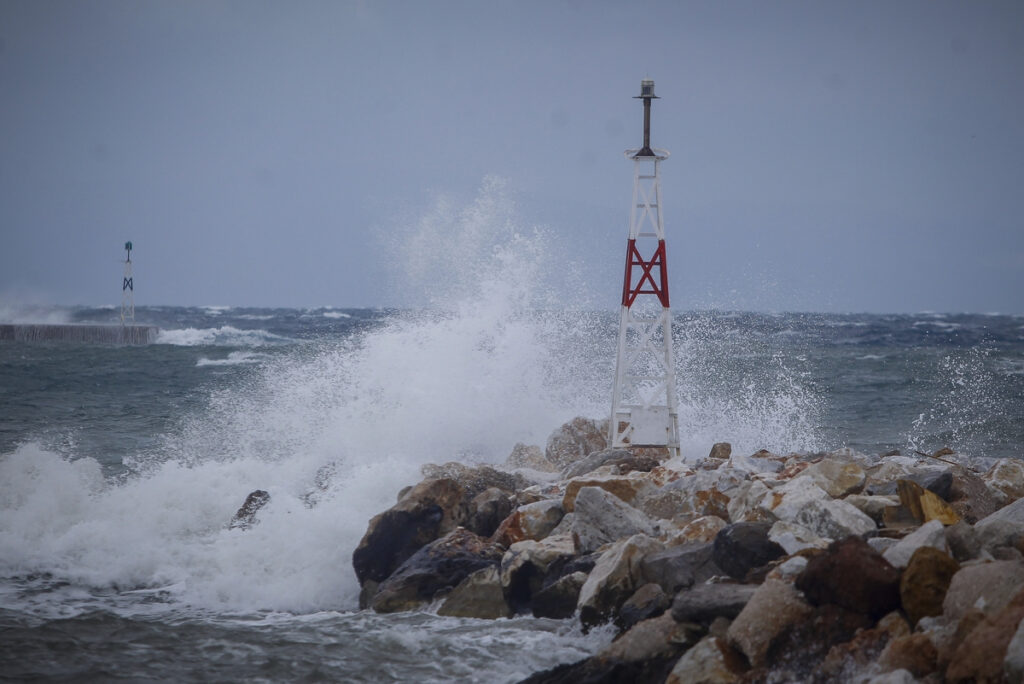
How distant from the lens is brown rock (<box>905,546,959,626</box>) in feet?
19.1

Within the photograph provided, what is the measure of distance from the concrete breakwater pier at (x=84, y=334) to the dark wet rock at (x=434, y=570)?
41564 mm

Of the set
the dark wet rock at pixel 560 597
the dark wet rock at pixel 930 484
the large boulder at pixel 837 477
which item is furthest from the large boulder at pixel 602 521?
the dark wet rock at pixel 930 484

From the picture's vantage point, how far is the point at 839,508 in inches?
300

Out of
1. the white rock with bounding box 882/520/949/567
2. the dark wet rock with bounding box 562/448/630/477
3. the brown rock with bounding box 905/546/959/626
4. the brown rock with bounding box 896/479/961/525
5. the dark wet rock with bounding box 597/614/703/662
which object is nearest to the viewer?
the brown rock with bounding box 905/546/959/626

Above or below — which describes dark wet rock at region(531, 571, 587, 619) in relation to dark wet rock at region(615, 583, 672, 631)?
below

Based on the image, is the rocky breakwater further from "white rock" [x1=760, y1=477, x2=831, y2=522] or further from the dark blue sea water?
the dark blue sea water

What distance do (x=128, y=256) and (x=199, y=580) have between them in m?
42.6

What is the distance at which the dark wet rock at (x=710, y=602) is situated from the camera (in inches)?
253

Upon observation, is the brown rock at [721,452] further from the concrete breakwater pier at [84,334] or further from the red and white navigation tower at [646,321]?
the concrete breakwater pier at [84,334]

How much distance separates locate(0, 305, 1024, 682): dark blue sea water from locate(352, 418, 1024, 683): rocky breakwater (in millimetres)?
482

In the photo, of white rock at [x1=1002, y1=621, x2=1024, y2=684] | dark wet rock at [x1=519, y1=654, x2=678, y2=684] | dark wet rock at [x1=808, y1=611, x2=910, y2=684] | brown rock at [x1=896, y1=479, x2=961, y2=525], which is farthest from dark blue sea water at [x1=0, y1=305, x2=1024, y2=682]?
white rock at [x1=1002, y1=621, x2=1024, y2=684]

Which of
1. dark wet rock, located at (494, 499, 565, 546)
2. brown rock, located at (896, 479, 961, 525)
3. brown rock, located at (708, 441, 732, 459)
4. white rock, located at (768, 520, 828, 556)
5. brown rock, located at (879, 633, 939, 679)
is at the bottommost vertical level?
dark wet rock, located at (494, 499, 565, 546)

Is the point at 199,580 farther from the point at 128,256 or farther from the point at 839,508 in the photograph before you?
the point at 128,256

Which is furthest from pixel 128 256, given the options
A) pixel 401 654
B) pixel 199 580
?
pixel 401 654
